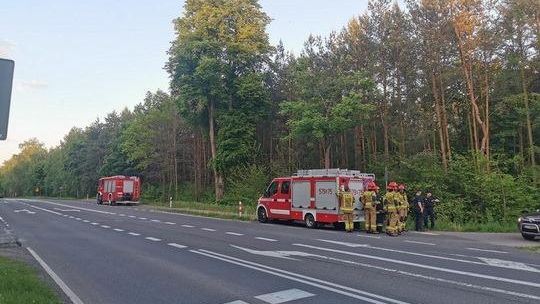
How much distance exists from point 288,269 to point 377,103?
27.0 meters

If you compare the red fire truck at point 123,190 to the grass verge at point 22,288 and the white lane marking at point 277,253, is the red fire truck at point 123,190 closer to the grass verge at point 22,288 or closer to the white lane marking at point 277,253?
the white lane marking at point 277,253

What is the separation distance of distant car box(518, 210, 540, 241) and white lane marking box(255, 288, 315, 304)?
39.9ft

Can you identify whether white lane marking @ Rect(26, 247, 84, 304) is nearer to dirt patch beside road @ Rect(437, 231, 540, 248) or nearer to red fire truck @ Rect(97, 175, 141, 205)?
dirt patch beside road @ Rect(437, 231, 540, 248)

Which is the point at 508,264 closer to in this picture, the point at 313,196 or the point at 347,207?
the point at 347,207

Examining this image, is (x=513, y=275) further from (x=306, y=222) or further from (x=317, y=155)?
(x=317, y=155)

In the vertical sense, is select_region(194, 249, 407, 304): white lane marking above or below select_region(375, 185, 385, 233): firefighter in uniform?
below

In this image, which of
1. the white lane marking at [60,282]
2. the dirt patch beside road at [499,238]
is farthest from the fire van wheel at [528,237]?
the white lane marking at [60,282]

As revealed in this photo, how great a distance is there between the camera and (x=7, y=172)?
16250 centimetres

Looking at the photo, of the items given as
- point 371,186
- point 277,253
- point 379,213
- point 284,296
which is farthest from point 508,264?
point 371,186

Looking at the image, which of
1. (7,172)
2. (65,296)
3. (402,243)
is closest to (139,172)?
(402,243)

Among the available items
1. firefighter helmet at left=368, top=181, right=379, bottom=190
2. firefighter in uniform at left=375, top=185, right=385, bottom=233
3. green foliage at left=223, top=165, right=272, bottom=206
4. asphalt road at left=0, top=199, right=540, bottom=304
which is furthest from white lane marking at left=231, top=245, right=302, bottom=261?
green foliage at left=223, top=165, right=272, bottom=206

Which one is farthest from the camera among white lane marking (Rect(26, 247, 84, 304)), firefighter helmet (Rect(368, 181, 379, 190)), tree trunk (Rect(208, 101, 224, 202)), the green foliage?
tree trunk (Rect(208, 101, 224, 202))

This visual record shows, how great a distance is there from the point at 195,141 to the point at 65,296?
154ft

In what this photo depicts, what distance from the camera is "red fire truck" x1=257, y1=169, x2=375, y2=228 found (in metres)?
22.4
